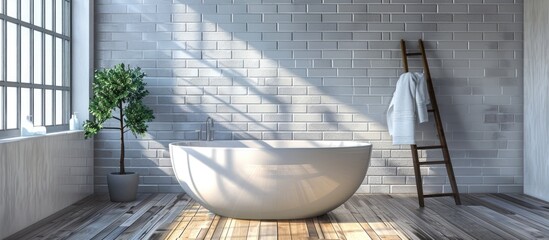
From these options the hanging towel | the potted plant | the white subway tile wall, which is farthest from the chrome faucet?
the hanging towel

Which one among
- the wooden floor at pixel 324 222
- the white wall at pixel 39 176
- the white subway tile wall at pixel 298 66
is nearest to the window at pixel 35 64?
the white wall at pixel 39 176

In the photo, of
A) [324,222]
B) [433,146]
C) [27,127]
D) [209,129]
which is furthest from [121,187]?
[433,146]

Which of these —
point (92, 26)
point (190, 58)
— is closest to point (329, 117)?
point (190, 58)

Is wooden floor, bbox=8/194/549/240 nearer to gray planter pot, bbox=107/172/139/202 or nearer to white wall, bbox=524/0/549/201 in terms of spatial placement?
gray planter pot, bbox=107/172/139/202

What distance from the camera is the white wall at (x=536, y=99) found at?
18.8 ft

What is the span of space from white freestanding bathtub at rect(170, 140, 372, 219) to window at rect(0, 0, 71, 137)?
1.19 metres

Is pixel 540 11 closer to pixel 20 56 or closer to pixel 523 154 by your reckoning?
pixel 523 154

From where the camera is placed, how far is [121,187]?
5.61m

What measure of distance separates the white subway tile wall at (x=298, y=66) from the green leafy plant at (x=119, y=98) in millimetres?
469

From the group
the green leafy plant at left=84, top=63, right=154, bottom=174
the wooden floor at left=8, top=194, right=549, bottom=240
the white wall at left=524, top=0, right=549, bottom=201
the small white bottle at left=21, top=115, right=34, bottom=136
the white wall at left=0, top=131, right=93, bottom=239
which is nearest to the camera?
the white wall at left=0, top=131, right=93, bottom=239

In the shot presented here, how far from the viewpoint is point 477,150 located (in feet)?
20.4

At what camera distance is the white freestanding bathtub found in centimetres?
437

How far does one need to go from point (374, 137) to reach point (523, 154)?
145 centimetres

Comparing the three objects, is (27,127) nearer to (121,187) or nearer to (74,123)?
(74,123)
